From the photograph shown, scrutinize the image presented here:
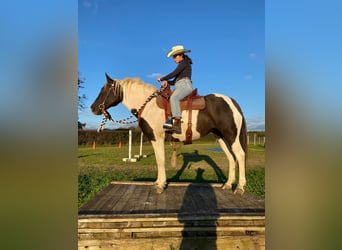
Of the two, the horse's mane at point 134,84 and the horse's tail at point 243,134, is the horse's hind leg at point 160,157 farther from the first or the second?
the horse's tail at point 243,134

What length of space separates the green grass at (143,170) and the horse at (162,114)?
1.32 metres

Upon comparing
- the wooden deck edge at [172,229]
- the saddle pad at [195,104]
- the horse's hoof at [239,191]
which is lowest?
the wooden deck edge at [172,229]

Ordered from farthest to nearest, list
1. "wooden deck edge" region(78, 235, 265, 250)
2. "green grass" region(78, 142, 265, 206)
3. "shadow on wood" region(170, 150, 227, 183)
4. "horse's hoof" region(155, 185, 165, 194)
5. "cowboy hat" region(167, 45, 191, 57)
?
"shadow on wood" region(170, 150, 227, 183) < "green grass" region(78, 142, 265, 206) < "horse's hoof" region(155, 185, 165, 194) < "cowboy hat" region(167, 45, 191, 57) < "wooden deck edge" region(78, 235, 265, 250)

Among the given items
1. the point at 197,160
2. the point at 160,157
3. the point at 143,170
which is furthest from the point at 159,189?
the point at 197,160

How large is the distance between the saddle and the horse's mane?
277 mm

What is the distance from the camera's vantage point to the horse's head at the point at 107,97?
322 cm

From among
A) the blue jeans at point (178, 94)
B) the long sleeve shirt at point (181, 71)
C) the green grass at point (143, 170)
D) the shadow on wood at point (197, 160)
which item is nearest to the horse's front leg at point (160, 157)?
the blue jeans at point (178, 94)

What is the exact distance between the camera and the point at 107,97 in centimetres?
329

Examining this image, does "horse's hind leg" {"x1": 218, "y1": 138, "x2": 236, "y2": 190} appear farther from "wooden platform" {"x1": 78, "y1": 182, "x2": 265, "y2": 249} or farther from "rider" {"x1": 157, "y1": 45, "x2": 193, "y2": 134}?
"wooden platform" {"x1": 78, "y1": 182, "x2": 265, "y2": 249}

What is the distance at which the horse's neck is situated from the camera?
11.0 ft

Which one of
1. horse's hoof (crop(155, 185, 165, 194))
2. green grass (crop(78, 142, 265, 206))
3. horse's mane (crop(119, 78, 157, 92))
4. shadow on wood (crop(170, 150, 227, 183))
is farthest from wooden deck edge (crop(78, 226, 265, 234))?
shadow on wood (crop(170, 150, 227, 183))
